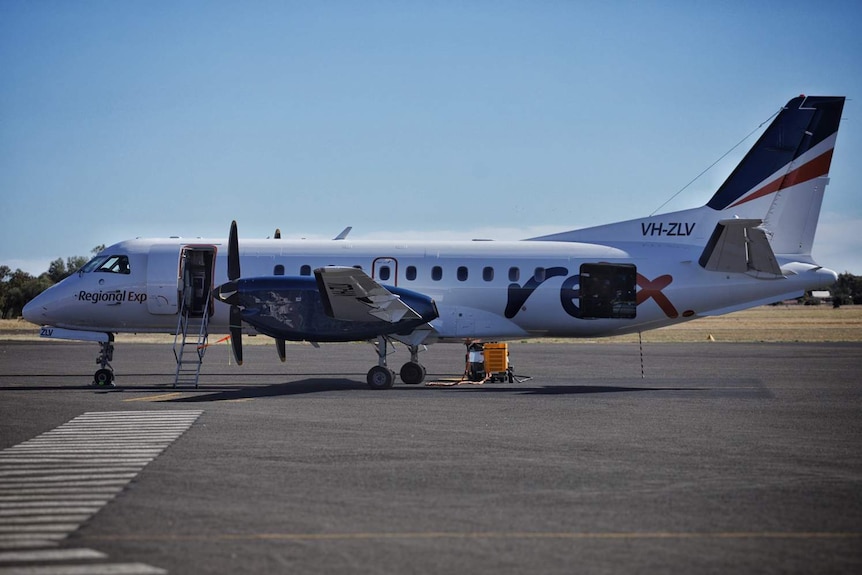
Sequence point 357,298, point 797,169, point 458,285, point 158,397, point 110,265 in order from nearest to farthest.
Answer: point 158,397, point 357,298, point 797,169, point 458,285, point 110,265

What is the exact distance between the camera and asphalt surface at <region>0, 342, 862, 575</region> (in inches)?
303

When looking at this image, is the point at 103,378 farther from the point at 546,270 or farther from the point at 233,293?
the point at 546,270

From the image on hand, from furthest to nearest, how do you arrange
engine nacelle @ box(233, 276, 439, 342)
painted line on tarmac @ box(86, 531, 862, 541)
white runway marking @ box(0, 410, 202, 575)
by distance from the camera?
engine nacelle @ box(233, 276, 439, 342) < painted line on tarmac @ box(86, 531, 862, 541) < white runway marking @ box(0, 410, 202, 575)

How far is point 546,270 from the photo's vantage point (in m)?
25.9

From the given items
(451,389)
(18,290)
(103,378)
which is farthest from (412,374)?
(18,290)

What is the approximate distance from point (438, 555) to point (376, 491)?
9.15ft

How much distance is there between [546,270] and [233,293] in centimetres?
849

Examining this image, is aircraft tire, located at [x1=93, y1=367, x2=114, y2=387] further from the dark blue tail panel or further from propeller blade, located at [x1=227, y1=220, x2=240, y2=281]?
the dark blue tail panel

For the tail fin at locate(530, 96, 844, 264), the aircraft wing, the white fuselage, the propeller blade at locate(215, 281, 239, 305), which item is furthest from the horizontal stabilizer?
the propeller blade at locate(215, 281, 239, 305)

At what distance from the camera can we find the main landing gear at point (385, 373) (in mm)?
23297

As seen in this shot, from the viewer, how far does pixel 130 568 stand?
7227mm

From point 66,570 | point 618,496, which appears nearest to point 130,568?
point 66,570

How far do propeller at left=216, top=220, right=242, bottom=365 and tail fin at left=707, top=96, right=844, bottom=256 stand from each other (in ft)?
45.5

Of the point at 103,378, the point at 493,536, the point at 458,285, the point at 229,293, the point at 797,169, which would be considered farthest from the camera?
the point at 458,285
